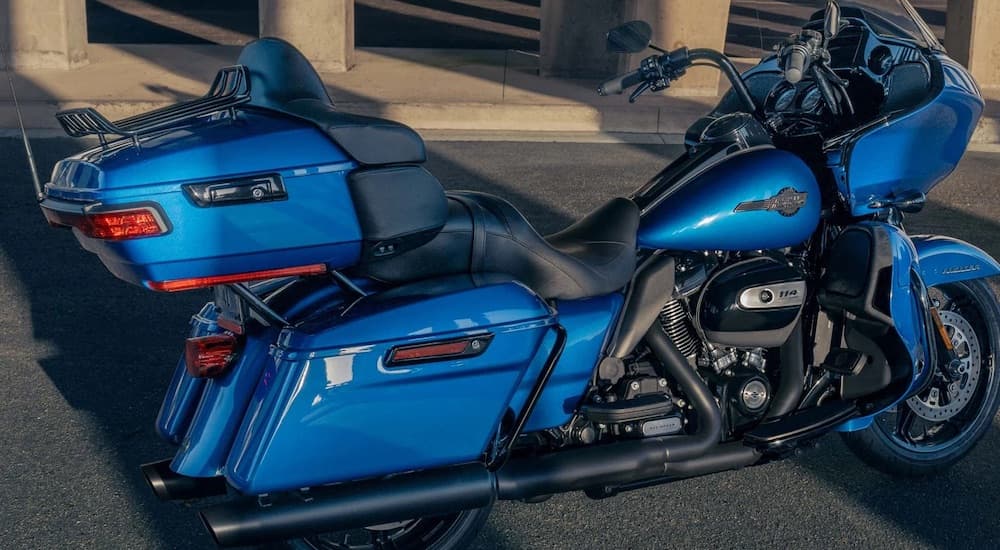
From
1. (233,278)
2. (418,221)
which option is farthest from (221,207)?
(418,221)

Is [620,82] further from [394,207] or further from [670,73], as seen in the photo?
[394,207]

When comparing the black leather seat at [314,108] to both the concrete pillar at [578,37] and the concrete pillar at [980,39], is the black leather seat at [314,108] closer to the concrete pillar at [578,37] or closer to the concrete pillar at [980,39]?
the concrete pillar at [578,37]

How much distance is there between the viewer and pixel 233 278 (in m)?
2.97

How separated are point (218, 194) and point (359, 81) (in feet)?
27.1

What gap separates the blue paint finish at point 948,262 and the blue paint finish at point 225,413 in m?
2.10

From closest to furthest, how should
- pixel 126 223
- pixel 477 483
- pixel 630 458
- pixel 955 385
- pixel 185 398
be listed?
pixel 126 223, pixel 477 483, pixel 185 398, pixel 630 458, pixel 955 385

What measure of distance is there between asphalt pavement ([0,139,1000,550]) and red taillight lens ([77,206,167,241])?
1319 millimetres

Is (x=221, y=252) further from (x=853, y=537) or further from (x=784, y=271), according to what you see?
(x=853, y=537)

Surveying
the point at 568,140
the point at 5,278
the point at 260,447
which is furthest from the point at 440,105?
the point at 260,447

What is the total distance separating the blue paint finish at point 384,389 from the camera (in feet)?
9.91

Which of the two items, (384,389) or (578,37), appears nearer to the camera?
(384,389)

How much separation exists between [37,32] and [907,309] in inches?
361

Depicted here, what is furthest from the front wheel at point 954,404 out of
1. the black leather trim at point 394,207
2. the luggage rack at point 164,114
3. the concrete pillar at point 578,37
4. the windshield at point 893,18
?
the concrete pillar at point 578,37

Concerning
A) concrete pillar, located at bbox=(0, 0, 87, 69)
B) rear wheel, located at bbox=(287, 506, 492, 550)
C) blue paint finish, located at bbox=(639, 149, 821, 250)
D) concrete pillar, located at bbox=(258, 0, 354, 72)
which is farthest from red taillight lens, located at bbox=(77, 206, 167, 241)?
concrete pillar, located at bbox=(0, 0, 87, 69)
